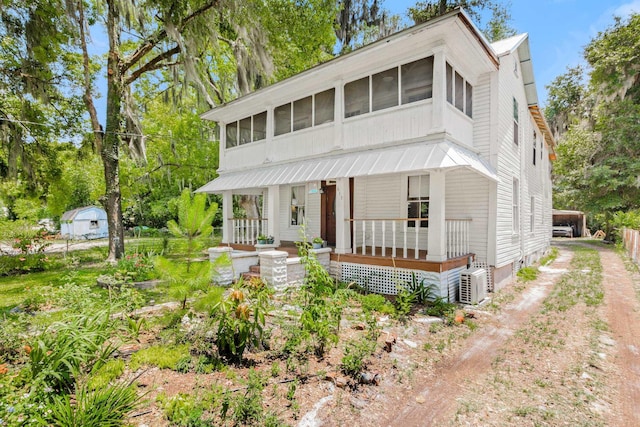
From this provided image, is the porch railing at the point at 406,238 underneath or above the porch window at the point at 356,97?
underneath

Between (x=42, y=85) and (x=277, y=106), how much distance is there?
8.50m

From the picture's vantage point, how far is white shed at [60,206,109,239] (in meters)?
23.6

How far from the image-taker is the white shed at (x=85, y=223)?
2364cm

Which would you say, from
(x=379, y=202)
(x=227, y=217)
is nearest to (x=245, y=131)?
(x=227, y=217)

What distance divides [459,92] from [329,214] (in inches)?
202

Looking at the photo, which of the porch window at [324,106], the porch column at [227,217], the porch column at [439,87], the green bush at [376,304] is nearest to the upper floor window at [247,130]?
the porch column at [227,217]

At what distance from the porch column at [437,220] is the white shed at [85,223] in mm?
25693

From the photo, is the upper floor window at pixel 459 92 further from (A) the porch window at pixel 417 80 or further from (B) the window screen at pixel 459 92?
(A) the porch window at pixel 417 80

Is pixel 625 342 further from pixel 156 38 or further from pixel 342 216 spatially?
pixel 156 38

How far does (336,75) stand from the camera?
27.5ft

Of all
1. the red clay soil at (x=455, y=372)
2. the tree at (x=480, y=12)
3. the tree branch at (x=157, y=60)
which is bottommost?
the red clay soil at (x=455, y=372)

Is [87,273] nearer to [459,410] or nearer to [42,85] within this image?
[42,85]

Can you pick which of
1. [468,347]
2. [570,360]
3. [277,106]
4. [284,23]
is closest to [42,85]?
[277,106]

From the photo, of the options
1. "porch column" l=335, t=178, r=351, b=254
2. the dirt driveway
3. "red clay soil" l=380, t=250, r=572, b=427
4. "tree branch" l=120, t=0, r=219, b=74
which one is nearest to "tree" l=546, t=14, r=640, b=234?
the dirt driveway
